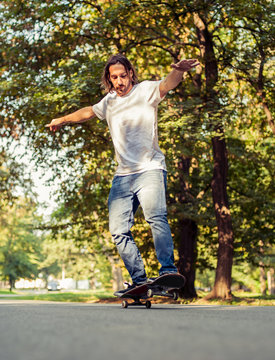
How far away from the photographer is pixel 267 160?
59.7 ft

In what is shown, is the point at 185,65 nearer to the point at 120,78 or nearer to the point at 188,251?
the point at 120,78

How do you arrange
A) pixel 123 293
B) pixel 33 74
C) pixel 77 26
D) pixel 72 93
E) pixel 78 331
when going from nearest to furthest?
pixel 78 331 → pixel 123 293 → pixel 72 93 → pixel 33 74 → pixel 77 26

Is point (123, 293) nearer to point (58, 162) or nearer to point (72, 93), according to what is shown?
point (72, 93)

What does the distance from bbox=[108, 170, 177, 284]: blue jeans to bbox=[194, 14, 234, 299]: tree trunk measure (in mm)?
7956

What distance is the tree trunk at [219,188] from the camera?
44.9 feet

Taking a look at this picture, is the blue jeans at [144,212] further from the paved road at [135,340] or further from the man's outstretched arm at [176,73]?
the paved road at [135,340]

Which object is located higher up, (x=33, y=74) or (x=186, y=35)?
(x=186, y=35)

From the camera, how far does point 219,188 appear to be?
48.5 ft

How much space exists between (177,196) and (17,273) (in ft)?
123

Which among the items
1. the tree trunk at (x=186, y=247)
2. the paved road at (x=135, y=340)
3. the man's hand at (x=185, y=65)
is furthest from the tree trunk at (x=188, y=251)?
the paved road at (x=135, y=340)

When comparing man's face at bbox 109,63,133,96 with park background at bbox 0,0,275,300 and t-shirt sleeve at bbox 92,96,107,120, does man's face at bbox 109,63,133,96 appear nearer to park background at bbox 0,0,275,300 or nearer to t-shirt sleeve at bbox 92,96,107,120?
t-shirt sleeve at bbox 92,96,107,120

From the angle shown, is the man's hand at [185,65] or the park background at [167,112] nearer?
the man's hand at [185,65]

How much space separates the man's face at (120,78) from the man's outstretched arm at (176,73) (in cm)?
39

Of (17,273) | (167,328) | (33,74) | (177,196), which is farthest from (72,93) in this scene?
(17,273)
